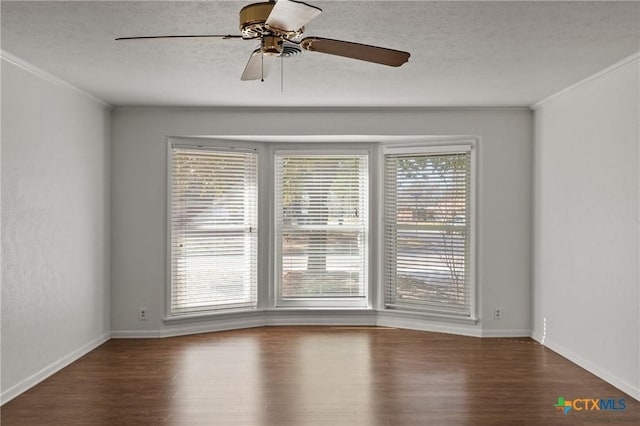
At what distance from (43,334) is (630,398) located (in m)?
4.41

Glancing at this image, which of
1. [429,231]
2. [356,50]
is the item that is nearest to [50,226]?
[356,50]

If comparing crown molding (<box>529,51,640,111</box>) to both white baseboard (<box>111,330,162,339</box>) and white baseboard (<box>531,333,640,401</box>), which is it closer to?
white baseboard (<box>531,333,640,401</box>)

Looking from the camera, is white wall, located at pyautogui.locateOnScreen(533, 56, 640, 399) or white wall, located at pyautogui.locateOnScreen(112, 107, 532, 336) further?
white wall, located at pyautogui.locateOnScreen(112, 107, 532, 336)

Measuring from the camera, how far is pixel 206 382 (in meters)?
4.25

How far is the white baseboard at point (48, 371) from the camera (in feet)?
12.8

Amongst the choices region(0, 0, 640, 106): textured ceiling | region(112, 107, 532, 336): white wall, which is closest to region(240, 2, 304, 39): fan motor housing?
region(0, 0, 640, 106): textured ceiling

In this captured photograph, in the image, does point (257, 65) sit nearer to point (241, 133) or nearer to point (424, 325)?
point (241, 133)

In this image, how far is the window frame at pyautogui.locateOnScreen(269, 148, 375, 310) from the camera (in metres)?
6.29

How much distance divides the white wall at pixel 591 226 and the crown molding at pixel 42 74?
14.3ft

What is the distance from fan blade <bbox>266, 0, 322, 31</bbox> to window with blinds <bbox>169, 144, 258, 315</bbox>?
3683 millimetres

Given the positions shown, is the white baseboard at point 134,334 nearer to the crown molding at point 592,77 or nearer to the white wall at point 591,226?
the white wall at point 591,226

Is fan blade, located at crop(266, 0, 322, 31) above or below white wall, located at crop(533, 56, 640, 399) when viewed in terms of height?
above

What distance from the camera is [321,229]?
635cm

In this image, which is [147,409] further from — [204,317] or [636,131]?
[636,131]
